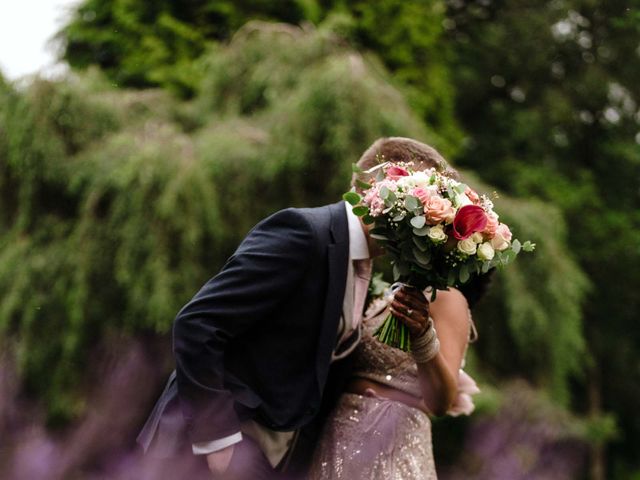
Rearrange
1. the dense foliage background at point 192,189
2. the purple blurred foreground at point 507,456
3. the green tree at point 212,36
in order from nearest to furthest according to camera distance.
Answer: the purple blurred foreground at point 507,456, the dense foliage background at point 192,189, the green tree at point 212,36

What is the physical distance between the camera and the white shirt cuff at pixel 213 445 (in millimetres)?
2404

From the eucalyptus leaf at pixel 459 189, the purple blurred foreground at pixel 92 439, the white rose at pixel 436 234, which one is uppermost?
the purple blurred foreground at pixel 92 439

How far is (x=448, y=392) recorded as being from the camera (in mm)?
2627

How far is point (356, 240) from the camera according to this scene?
2.63 metres

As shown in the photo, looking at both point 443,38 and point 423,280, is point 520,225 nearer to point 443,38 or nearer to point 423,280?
point 423,280

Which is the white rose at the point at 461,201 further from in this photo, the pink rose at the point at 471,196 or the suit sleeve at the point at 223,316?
the suit sleeve at the point at 223,316

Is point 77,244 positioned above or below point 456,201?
below

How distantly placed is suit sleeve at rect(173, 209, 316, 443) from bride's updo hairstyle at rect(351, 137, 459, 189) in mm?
374

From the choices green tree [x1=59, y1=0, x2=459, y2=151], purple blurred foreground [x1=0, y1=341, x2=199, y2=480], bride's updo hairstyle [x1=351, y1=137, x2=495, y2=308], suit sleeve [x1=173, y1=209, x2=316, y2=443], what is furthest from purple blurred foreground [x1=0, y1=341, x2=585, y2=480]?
green tree [x1=59, y1=0, x2=459, y2=151]

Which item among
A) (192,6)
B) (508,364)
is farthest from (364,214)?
(192,6)

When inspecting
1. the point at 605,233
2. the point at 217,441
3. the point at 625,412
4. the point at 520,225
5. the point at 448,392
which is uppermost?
the point at 217,441

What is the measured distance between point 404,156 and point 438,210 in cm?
40

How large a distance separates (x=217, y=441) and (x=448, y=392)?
Result: 0.66 metres

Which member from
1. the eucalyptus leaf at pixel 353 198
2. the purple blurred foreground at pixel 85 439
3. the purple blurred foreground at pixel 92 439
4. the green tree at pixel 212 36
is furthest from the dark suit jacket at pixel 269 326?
the green tree at pixel 212 36
